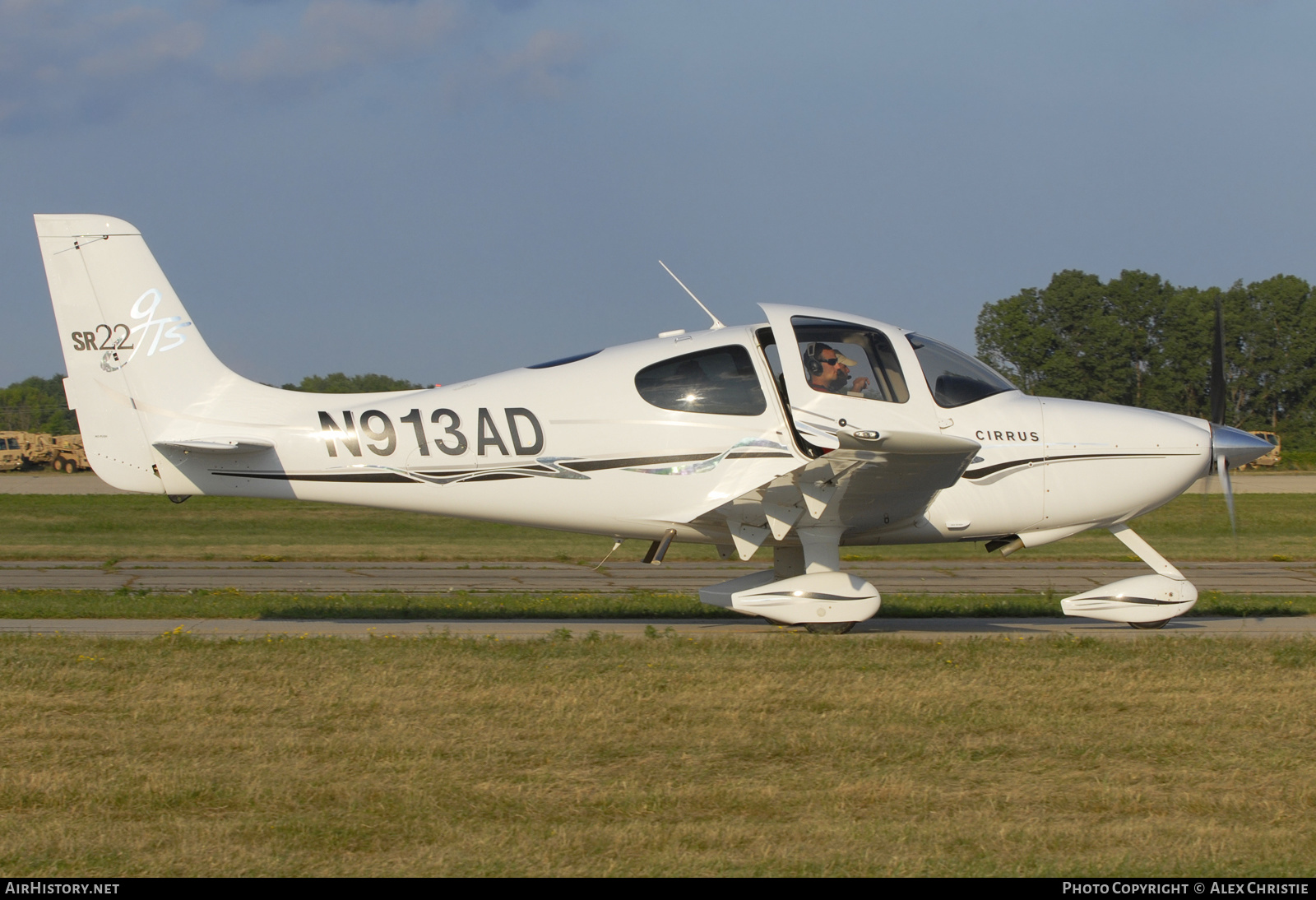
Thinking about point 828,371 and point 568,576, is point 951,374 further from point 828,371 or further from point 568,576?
point 568,576

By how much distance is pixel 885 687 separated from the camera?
7.28 meters

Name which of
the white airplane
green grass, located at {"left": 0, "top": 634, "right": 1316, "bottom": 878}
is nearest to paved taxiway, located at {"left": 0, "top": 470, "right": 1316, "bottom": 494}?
the white airplane

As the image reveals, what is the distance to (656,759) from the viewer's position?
5754 mm

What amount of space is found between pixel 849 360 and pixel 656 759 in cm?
468

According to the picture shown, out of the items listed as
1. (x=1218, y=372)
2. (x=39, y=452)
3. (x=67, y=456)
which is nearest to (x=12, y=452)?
(x=39, y=452)

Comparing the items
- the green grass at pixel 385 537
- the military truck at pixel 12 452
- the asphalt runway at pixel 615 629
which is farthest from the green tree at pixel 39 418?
the asphalt runway at pixel 615 629

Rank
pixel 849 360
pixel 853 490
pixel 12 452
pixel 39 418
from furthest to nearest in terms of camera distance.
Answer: pixel 39 418 < pixel 12 452 < pixel 849 360 < pixel 853 490

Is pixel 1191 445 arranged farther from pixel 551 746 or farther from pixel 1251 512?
pixel 1251 512

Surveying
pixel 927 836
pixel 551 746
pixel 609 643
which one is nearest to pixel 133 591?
pixel 609 643

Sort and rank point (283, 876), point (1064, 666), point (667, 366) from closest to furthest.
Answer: point (283, 876), point (1064, 666), point (667, 366)

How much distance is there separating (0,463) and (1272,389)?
2310 inches

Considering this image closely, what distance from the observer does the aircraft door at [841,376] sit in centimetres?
926

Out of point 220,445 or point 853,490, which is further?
point 220,445

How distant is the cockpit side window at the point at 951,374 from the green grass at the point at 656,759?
2.19m
